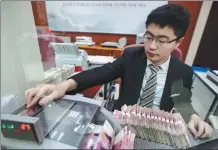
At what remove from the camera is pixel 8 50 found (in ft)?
1.76

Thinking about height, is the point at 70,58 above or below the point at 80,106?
below

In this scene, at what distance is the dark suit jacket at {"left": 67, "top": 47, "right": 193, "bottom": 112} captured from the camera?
90 cm

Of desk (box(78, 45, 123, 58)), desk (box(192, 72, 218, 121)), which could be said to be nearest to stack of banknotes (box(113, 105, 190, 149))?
desk (box(192, 72, 218, 121))

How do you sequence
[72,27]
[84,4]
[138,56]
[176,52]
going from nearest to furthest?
[138,56]
[176,52]
[84,4]
[72,27]

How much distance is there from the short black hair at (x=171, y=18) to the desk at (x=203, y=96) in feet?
3.08

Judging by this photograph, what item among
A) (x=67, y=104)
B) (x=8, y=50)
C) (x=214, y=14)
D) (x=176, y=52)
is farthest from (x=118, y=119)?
(x=214, y=14)

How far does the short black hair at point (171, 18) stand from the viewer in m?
0.76

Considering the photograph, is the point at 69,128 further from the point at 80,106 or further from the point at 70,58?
the point at 70,58

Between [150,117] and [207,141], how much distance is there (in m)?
0.20

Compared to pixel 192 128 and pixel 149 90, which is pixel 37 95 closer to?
pixel 192 128

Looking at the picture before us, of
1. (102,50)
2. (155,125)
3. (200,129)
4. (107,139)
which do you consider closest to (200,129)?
(200,129)

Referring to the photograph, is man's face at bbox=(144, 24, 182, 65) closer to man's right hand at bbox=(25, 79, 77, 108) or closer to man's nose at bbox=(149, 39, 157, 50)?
man's nose at bbox=(149, 39, 157, 50)

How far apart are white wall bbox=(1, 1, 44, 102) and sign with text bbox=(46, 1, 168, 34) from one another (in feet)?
8.07

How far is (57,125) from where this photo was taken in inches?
16.1
